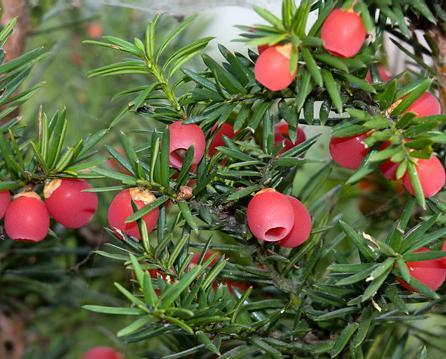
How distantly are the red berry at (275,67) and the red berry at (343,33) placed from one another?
0.9 inches

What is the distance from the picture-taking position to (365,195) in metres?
0.75

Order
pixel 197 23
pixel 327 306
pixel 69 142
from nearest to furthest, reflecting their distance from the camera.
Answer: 1. pixel 327 306
2. pixel 69 142
3. pixel 197 23

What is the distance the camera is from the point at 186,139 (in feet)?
1.37

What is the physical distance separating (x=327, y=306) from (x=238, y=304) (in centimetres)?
9

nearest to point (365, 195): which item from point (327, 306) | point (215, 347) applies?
point (327, 306)

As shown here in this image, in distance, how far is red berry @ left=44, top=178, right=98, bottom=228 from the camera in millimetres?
480

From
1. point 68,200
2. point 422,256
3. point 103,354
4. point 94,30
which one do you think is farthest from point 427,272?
point 94,30

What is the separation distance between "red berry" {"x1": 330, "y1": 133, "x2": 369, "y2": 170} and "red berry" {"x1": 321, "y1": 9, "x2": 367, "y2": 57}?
73 mm

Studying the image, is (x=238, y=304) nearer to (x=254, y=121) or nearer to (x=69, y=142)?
(x=254, y=121)

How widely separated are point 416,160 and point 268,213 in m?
0.09

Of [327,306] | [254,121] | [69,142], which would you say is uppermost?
[254,121]

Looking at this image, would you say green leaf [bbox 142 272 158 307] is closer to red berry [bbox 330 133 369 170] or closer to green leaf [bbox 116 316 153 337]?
green leaf [bbox 116 316 153 337]

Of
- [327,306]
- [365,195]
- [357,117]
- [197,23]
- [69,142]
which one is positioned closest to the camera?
[357,117]

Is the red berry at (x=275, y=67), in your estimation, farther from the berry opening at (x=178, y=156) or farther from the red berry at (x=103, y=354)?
the red berry at (x=103, y=354)
